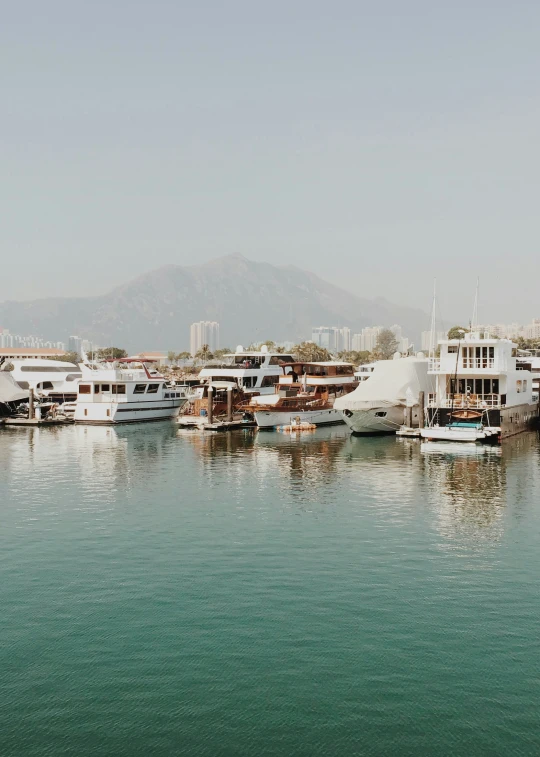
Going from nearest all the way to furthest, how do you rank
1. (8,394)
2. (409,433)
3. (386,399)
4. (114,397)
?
(409,433) < (386,399) < (114,397) < (8,394)

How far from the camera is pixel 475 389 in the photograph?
6072 centimetres

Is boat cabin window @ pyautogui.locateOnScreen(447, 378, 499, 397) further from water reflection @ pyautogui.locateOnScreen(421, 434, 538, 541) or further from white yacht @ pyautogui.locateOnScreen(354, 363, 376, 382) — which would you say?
white yacht @ pyautogui.locateOnScreen(354, 363, 376, 382)

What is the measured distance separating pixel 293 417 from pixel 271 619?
5192cm

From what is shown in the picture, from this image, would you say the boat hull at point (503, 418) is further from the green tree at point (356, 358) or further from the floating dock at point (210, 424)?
the green tree at point (356, 358)

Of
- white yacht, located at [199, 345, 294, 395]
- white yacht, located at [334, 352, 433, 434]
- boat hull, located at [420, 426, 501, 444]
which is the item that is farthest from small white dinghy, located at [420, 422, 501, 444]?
white yacht, located at [199, 345, 294, 395]

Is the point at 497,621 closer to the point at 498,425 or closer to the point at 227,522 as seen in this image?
the point at 227,522

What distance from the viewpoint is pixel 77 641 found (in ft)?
61.6

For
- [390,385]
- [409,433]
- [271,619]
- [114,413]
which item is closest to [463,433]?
[409,433]

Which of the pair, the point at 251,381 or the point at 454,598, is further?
the point at 251,381

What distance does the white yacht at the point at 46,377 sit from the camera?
311ft

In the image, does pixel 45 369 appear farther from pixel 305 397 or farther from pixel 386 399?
pixel 386 399

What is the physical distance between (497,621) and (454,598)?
194cm

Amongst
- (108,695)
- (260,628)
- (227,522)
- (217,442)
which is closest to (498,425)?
(217,442)

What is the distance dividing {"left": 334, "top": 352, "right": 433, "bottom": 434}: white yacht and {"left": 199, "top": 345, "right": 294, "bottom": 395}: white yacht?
18.7m
